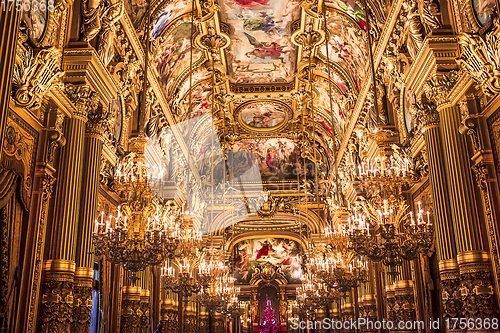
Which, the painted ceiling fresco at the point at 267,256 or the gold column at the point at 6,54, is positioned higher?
the painted ceiling fresco at the point at 267,256

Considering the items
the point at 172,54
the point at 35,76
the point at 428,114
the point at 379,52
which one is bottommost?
the point at 35,76

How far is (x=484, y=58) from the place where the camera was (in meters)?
5.30

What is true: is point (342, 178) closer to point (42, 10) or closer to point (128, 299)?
point (128, 299)

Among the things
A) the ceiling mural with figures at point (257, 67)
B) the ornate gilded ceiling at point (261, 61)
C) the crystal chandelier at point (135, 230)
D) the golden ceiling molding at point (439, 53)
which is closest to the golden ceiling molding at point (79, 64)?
the crystal chandelier at point (135, 230)

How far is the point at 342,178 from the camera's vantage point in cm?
2009

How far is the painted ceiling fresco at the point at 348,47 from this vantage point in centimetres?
1413

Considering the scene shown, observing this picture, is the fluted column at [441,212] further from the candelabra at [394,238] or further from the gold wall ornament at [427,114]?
the candelabra at [394,238]

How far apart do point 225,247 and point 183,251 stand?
56.0 ft

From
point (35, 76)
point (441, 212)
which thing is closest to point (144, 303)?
point (35, 76)

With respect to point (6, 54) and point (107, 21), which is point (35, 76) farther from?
point (107, 21)

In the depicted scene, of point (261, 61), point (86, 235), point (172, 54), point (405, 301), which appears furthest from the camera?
point (261, 61)

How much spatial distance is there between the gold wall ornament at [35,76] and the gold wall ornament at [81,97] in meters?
1.94

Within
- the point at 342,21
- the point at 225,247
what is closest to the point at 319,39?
the point at 342,21

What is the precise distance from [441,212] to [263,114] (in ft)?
46.7
